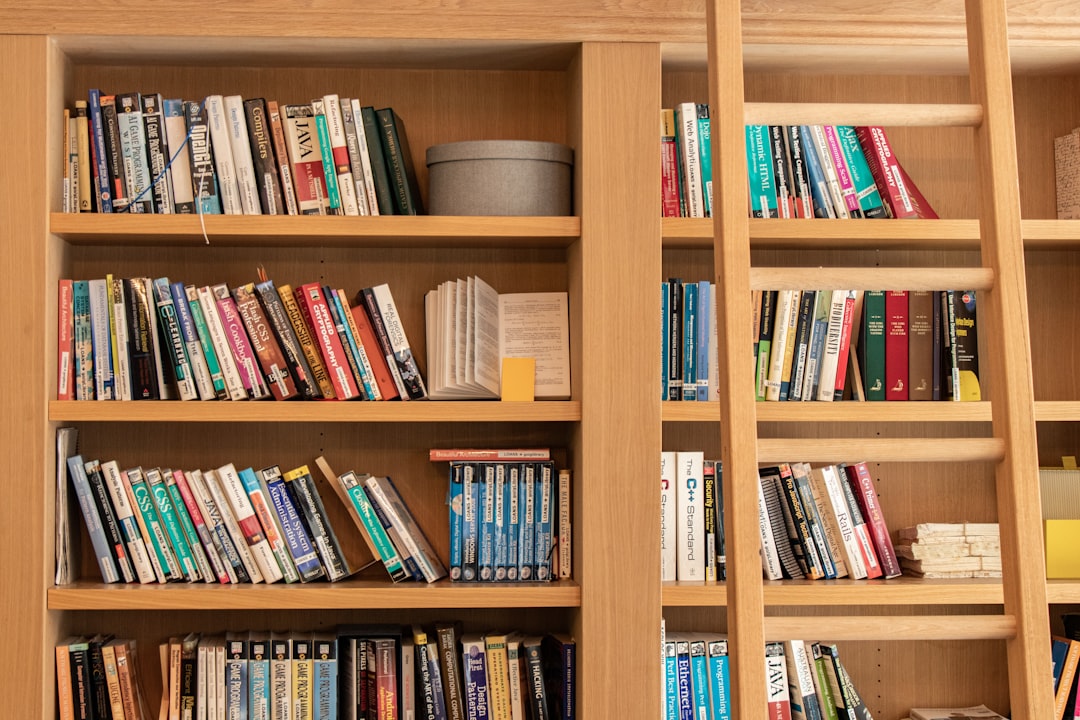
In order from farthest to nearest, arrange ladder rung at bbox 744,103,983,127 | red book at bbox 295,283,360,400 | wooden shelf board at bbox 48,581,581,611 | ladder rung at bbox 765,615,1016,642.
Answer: red book at bbox 295,283,360,400
wooden shelf board at bbox 48,581,581,611
ladder rung at bbox 744,103,983,127
ladder rung at bbox 765,615,1016,642

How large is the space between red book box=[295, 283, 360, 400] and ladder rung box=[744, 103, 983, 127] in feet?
3.00

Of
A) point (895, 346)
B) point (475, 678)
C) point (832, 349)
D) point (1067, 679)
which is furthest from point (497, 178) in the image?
point (1067, 679)

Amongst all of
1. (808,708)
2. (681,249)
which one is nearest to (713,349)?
(681,249)

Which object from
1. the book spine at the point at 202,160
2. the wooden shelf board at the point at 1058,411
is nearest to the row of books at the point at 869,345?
the wooden shelf board at the point at 1058,411

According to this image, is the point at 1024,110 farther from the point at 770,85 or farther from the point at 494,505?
the point at 494,505

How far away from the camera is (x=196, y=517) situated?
1972 mm

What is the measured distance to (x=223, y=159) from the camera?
1980 mm

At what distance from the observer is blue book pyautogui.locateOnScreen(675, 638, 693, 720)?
1969 millimetres

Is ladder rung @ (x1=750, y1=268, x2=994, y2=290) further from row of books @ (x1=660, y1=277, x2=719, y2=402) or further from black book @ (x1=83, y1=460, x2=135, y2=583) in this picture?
black book @ (x1=83, y1=460, x2=135, y2=583)

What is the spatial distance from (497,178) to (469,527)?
664 millimetres

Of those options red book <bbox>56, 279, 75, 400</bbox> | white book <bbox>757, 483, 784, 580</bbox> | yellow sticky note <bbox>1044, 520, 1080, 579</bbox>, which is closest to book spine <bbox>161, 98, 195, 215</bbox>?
red book <bbox>56, 279, 75, 400</bbox>

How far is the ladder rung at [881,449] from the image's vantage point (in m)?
1.37

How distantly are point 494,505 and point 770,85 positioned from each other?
106cm

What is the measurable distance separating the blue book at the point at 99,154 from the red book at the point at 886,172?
144 centimetres
